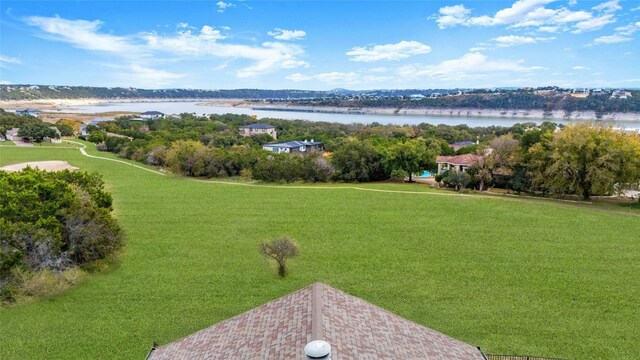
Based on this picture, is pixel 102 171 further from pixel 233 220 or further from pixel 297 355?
pixel 297 355

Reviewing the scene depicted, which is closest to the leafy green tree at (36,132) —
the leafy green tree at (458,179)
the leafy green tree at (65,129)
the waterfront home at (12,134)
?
the waterfront home at (12,134)

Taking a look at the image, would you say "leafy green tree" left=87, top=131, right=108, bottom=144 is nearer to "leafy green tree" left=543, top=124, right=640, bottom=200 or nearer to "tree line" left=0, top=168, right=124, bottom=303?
A: "tree line" left=0, top=168, right=124, bottom=303

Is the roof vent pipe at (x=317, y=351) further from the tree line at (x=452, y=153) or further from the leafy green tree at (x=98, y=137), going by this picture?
the leafy green tree at (x=98, y=137)

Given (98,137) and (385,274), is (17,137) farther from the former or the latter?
(385,274)

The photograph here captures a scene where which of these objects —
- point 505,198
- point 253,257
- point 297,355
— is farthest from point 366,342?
point 505,198

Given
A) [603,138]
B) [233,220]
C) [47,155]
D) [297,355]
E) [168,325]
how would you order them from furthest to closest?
[47,155] < [603,138] < [233,220] < [168,325] < [297,355]

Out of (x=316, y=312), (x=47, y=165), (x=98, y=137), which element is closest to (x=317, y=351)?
(x=316, y=312)
